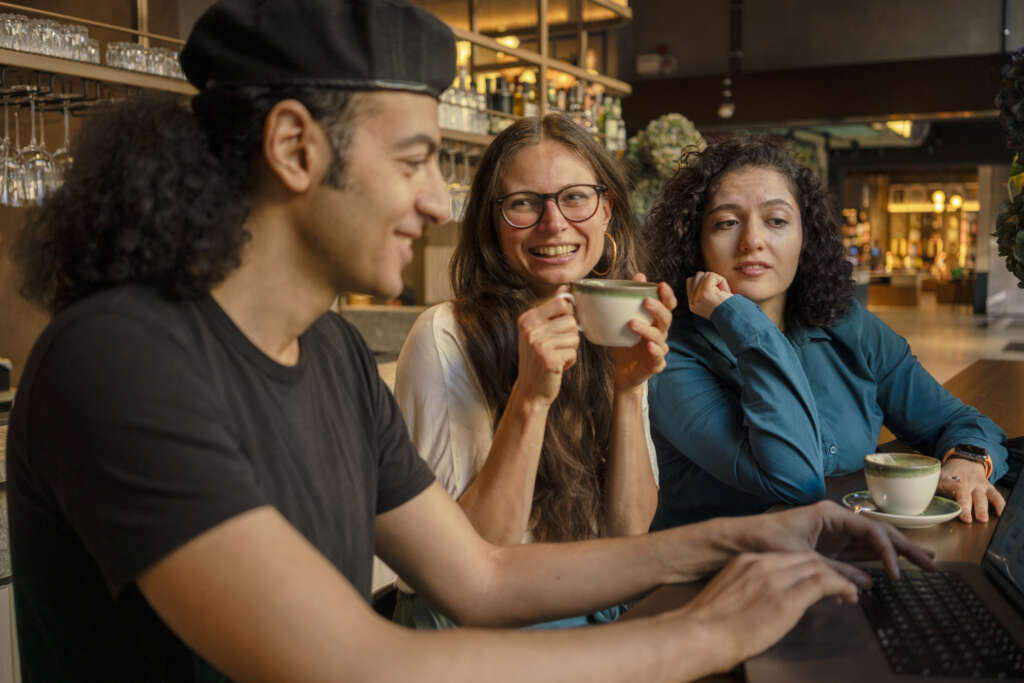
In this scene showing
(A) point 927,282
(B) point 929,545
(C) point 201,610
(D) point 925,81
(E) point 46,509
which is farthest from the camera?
(A) point 927,282

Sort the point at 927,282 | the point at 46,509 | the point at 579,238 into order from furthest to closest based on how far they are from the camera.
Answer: the point at 927,282 → the point at 579,238 → the point at 46,509

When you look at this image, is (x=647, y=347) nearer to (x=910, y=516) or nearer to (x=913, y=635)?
(x=910, y=516)

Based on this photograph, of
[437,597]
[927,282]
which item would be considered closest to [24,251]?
[437,597]

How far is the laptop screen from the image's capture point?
3.58 ft

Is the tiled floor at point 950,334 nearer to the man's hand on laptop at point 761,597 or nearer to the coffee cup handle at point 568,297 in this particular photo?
the coffee cup handle at point 568,297

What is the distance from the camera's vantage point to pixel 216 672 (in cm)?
96

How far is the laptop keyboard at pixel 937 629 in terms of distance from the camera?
3.00ft

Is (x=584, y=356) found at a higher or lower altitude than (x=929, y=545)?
higher

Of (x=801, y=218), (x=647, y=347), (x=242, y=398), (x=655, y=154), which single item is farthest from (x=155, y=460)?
(x=655, y=154)

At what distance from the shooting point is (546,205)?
178 cm

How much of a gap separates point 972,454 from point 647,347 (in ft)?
2.48

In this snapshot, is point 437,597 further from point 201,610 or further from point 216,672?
point 201,610

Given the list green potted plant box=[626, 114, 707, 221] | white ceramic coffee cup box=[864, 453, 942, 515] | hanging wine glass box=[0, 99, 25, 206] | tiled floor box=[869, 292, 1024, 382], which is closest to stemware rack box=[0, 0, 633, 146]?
hanging wine glass box=[0, 99, 25, 206]

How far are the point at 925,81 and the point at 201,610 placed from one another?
9.63m
